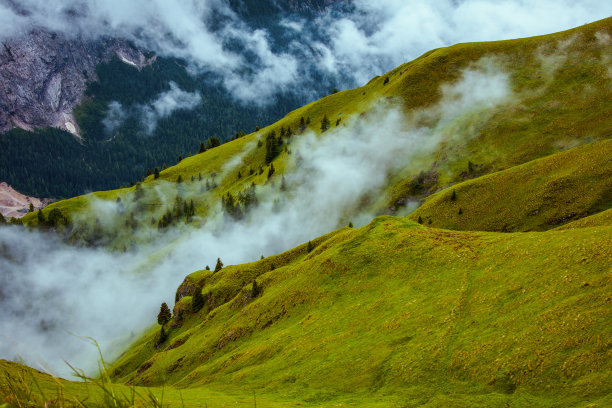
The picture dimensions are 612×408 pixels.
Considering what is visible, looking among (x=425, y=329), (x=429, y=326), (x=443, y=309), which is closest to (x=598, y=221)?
(x=443, y=309)

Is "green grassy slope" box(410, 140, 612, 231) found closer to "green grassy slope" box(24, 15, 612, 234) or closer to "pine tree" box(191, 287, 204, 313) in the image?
"green grassy slope" box(24, 15, 612, 234)

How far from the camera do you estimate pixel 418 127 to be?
183500mm

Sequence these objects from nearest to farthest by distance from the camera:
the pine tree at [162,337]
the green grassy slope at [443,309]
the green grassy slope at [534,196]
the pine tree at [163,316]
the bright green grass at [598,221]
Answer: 1. the green grassy slope at [443,309]
2. the bright green grass at [598,221]
3. the green grassy slope at [534,196]
4. the pine tree at [162,337]
5. the pine tree at [163,316]

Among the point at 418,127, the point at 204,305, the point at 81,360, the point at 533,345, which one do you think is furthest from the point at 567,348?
the point at 81,360

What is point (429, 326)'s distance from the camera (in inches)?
1633

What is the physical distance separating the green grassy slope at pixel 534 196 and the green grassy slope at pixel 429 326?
1414 inches

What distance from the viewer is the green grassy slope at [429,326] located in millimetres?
29484

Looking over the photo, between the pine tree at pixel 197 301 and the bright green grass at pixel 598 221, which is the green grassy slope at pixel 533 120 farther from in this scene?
the pine tree at pixel 197 301

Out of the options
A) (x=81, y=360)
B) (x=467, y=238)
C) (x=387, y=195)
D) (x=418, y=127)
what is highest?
(x=418, y=127)

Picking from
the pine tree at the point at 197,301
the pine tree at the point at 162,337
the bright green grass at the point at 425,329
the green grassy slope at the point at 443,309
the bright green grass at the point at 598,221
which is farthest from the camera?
the pine tree at the point at 162,337

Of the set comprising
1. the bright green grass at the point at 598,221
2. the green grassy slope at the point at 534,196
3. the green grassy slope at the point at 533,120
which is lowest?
the bright green grass at the point at 598,221

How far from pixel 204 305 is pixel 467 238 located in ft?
248

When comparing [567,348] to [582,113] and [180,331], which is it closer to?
[180,331]

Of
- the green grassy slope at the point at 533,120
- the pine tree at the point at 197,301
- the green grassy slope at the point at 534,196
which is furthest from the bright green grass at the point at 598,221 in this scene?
the pine tree at the point at 197,301
